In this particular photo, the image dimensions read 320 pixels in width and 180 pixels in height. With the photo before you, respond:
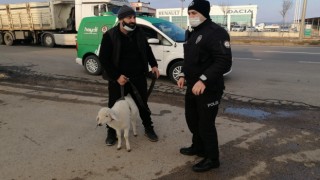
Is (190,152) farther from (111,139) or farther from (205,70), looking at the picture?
(205,70)

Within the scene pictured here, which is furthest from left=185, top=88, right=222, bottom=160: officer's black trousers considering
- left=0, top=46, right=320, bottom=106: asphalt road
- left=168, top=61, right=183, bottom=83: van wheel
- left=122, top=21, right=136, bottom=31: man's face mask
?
left=168, top=61, right=183, bottom=83: van wheel

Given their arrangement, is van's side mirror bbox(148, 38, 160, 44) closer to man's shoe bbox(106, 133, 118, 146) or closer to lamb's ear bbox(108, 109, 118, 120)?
man's shoe bbox(106, 133, 118, 146)

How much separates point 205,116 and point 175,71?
17.2 ft

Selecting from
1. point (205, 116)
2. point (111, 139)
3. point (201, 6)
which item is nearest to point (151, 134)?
point (111, 139)

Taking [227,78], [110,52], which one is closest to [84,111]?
[110,52]

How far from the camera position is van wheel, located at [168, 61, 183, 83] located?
860cm

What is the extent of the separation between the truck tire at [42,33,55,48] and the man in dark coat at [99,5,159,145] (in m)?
17.3

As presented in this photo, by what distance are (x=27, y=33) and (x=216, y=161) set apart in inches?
835

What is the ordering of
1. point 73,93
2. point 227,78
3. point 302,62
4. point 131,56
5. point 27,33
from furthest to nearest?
1. point 27,33
2. point 302,62
3. point 227,78
4. point 73,93
5. point 131,56

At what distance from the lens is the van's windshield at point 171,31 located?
8797 mm

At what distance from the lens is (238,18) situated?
268 feet

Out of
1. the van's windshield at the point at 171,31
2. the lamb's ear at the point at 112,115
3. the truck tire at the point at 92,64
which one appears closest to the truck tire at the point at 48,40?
the truck tire at the point at 92,64

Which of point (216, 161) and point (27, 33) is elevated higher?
point (27, 33)

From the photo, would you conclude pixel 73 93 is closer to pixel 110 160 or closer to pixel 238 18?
pixel 110 160
